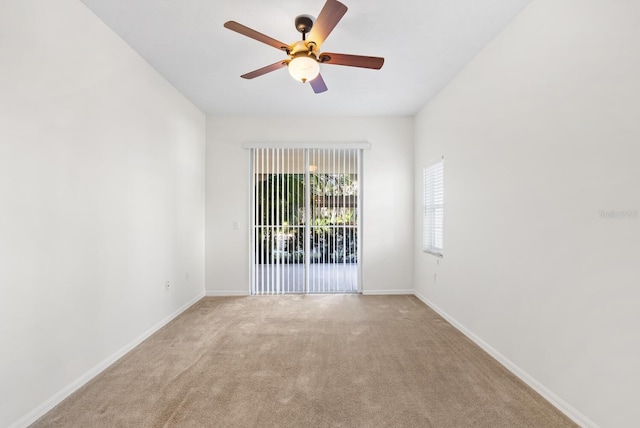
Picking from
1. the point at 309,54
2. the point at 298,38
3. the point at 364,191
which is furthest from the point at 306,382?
the point at 364,191

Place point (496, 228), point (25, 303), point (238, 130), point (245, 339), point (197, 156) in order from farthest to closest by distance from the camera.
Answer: point (238, 130) → point (197, 156) → point (245, 339) → point (496, 228) → point (25, 303)

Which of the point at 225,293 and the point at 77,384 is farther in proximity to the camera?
the point at 225,293

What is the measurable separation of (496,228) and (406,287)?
2.42 m

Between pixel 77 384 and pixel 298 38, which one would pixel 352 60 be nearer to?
pixel 298 38

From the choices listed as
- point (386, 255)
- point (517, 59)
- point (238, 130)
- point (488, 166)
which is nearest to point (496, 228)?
point (488, 166)

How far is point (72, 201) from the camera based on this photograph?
7.23ft

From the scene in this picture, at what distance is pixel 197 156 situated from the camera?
455 cm

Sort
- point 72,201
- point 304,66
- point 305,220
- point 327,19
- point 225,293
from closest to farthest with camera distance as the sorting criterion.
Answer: point 327,19, point 72,201, point 304,66, point 225,293, point 305,220

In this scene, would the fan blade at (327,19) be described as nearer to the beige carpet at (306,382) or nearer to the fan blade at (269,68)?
the fan blade at (269,68)

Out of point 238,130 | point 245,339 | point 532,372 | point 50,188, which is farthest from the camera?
point 238,130

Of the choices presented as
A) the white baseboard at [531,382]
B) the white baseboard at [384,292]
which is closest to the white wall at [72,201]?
the white baseboard at [384,292]

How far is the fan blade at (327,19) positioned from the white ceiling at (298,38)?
27cm

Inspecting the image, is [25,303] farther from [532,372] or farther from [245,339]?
[532,372]

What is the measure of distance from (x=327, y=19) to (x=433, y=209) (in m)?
2.93
